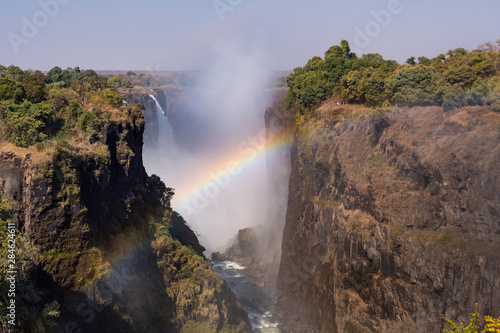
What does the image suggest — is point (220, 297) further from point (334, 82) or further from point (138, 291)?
point (334, 82)

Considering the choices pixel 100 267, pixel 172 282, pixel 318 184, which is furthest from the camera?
pixel 318 184

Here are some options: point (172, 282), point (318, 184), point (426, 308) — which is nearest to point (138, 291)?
point (172, 282)

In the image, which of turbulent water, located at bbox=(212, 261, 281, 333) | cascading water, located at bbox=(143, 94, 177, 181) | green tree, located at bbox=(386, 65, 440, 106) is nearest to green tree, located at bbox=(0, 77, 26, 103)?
turbulent water, located at bbox=(212, 261, 281, 333)

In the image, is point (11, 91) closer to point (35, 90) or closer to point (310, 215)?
point (35, 90)

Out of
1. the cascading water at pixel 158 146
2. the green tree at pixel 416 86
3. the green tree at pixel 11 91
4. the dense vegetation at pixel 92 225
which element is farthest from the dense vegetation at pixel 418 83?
the cascading water at pixel 158 146

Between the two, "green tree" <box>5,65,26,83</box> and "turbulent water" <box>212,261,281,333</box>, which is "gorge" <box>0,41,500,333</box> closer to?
"turbulent water" <box>212,261,281,333</box>

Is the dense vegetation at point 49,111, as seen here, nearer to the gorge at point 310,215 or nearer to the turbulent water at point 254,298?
the gorge at point 310,215
